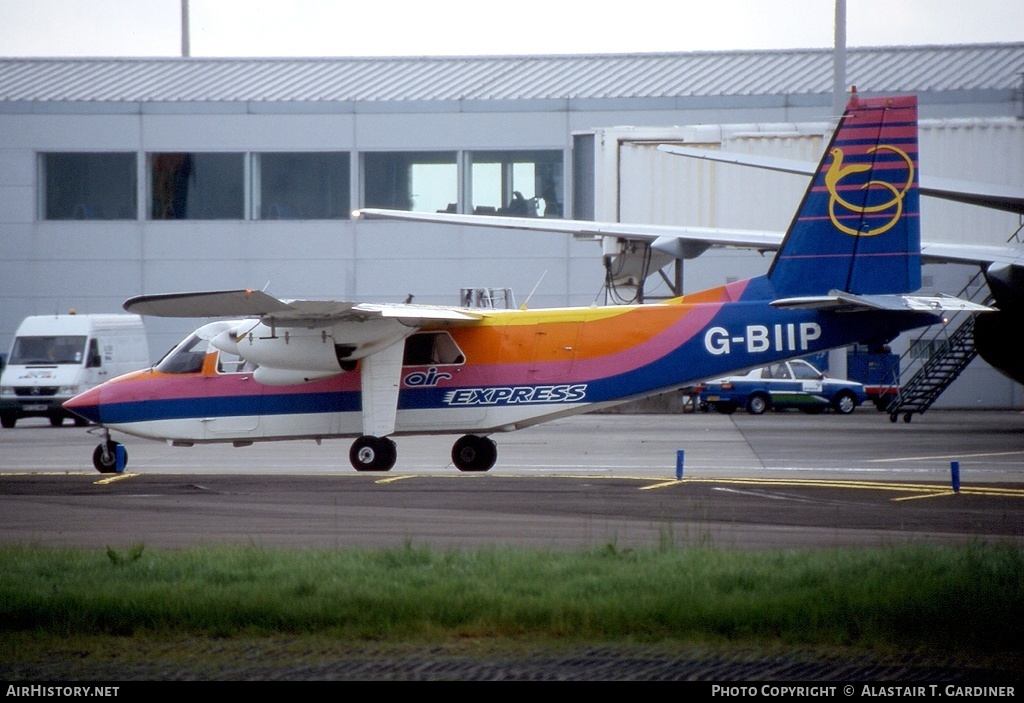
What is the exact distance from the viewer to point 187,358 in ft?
65.2

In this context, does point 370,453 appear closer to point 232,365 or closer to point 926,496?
point 232,365

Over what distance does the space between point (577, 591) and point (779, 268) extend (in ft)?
35.6

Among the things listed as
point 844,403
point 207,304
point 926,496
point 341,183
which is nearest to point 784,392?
point 844,403

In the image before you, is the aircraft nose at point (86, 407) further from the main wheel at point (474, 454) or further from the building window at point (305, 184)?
the building window at point (305, 184)

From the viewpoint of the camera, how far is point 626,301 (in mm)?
31391

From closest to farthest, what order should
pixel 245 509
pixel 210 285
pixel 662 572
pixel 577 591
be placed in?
pixel 577 591
pixel 662 572
pixel 245 509
pixel 210 285

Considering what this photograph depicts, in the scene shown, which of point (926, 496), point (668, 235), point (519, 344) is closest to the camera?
point (926, 496)

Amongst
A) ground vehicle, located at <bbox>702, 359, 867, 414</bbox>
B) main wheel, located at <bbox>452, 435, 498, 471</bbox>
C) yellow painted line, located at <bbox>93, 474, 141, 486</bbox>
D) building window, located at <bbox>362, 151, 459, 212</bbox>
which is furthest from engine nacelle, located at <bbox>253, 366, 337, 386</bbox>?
building window, located at <bbox>362, 151, 459, 212</bbox>

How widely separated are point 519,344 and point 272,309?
3.94 metres

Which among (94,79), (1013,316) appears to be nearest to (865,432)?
(1013,316)

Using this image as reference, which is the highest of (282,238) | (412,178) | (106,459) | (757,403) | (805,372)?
(412,178)

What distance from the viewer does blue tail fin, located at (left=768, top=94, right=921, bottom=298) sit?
18.1 metres

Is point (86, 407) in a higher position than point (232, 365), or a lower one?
lower
